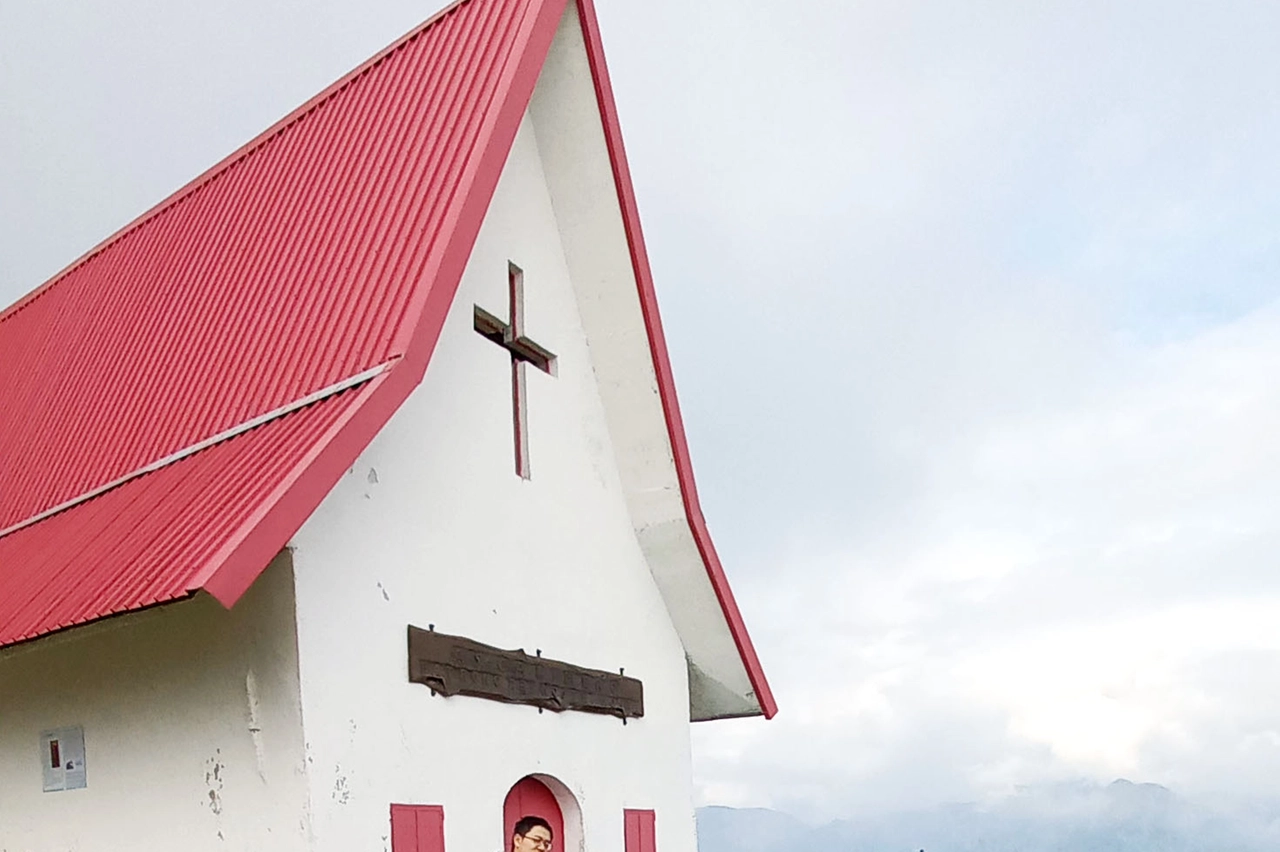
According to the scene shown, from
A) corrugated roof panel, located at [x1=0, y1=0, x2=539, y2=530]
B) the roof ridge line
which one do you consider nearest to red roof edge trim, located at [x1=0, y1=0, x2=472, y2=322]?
corrugated roof panel, located at [x1=0, y1=0, x2=539, y2=530]

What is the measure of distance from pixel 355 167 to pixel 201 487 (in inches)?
103

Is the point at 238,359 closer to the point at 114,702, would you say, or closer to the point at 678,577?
the point at 114,702

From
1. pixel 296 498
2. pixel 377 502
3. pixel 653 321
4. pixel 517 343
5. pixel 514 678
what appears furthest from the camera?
pixel 653 321

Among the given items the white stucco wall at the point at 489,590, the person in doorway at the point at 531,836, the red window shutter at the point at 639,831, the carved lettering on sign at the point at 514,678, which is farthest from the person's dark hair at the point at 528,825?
the red window shutter at the point at 639,831

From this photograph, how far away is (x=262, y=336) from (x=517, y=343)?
166cm

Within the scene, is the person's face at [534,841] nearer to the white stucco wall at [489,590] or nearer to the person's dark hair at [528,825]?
the person's dark hair at [528,825]

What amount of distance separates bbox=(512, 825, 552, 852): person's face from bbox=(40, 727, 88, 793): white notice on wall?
7.47 feet

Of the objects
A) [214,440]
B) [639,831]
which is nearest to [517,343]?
[214,440]

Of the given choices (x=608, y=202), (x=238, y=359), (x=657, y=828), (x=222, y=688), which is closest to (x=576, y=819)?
(x=657, y=828)

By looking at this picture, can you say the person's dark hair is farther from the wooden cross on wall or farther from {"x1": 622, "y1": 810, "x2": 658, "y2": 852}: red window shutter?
the wooden cross on wall

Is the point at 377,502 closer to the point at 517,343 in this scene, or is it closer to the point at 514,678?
the point at 514,678

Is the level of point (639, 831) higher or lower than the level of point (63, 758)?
lower

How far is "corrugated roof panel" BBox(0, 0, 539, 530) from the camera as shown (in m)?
7.16

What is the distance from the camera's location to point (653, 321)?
30.3 feet
